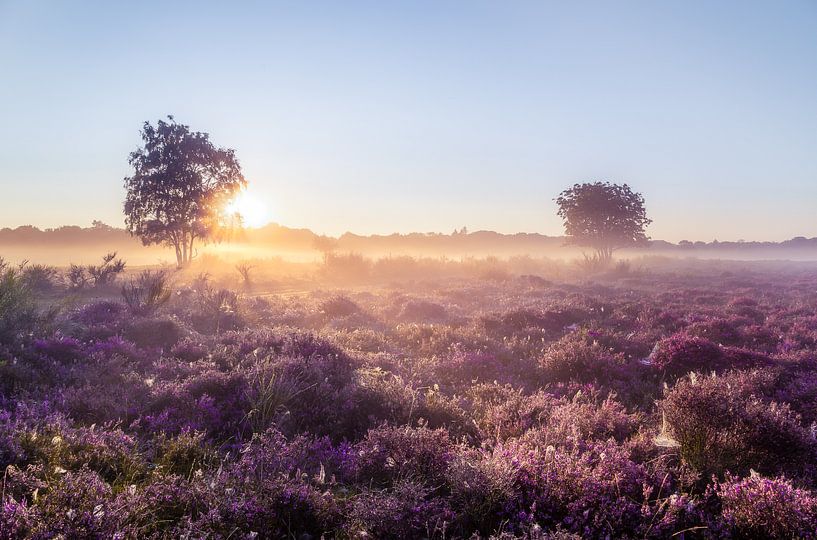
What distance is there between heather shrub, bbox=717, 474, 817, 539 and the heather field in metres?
0.01

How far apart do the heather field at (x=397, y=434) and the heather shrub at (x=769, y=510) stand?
0.05 feet

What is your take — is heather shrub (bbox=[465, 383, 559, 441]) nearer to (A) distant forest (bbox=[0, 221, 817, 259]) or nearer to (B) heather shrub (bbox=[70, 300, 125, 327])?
(B) heather shrub (bbox=[70, 300, 125, 327])

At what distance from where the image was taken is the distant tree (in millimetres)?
42031

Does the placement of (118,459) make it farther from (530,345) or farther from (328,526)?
(530,345)

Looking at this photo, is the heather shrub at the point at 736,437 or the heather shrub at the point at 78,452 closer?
the heather shrub at the point at 78,452

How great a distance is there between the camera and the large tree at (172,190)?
33.1m

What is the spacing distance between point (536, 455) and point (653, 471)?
3.50 ft

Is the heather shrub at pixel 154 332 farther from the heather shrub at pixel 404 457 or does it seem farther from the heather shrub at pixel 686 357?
the heather shrub at pixel 686 357

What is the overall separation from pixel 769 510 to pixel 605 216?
4291 centimetres

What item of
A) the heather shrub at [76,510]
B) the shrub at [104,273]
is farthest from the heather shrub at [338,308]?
the heather shrub at [76,510]

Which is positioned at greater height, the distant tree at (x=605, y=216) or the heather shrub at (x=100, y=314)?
the distant tree at (x=605, y=216)

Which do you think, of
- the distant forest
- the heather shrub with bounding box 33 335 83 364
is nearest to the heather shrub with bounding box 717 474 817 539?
the heather shrub with bounding box 33 335 83 364

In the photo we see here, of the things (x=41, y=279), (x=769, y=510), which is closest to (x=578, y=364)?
(x=769, y=510)

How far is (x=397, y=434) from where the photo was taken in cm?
448
